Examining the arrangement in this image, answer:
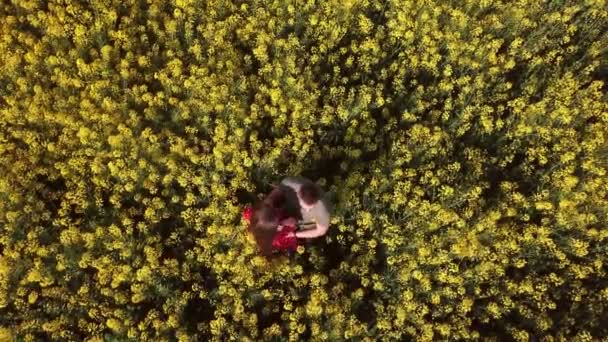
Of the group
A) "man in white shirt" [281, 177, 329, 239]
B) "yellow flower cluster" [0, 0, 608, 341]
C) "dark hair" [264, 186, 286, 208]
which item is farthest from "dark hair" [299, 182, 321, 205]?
"yellow flower cluster" [0, 0, 608, 341]

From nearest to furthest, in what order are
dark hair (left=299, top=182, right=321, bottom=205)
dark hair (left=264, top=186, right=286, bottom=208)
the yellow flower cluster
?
dark hair (left=299, top=182, right=321, bottom=205) → dark hair (left=264, top=186, right=286, bottom=208) → the yellow flower cluster

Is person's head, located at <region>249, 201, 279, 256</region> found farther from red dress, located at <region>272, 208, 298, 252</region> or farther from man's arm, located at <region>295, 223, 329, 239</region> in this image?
man's arm, located at <region>295, 223, 329, 239</region>

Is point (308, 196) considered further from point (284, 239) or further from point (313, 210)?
point (284, 239)

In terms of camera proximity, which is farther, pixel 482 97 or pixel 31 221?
pixel 482 97

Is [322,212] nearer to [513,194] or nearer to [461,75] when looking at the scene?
[513,194]

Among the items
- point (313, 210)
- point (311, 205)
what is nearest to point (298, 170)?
point (313, 210)

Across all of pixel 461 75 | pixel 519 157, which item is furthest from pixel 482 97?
pixel 519 157
